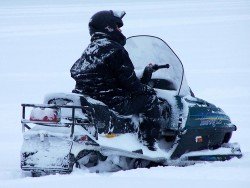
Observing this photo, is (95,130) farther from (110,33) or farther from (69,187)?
(110,33)

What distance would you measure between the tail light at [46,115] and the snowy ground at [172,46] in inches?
20.2

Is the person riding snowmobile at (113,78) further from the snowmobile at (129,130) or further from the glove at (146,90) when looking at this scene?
the snowmobile at (129,130)

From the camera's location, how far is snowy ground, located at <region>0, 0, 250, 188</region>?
4723 mm

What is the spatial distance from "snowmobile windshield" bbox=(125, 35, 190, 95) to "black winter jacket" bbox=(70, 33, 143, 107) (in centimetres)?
64

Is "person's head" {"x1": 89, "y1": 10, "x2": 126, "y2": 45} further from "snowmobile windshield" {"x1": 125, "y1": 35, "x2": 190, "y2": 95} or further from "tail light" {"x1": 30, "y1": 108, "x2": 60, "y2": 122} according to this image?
"tail light" {"x1": 30, "y1": 108, "x2": 60, "y2": 122}

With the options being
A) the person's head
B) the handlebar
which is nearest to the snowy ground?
the handlebar

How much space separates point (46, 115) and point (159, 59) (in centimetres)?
170

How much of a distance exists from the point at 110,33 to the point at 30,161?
1520 millimetres

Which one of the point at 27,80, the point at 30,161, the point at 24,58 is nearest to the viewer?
the point at 30,161

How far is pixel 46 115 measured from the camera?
474 centimetres

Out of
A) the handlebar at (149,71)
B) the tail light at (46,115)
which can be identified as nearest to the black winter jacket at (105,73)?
the handlebar at (149,71)

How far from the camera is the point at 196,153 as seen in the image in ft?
19.1

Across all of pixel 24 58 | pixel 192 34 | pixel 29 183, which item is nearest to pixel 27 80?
pixel 24 58

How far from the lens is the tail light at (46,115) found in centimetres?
474
